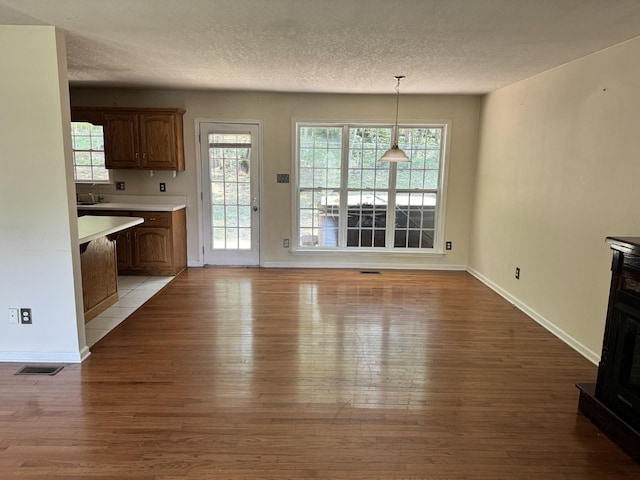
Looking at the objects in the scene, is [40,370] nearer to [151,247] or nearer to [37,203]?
[37,203]

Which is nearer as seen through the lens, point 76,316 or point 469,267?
point 76,316

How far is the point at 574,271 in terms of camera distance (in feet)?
11.4

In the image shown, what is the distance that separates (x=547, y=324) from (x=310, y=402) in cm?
253

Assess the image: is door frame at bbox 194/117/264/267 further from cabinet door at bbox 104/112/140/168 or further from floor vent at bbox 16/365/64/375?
floor vent at bbox 16/365/64/375

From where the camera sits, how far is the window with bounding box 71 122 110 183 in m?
5.59

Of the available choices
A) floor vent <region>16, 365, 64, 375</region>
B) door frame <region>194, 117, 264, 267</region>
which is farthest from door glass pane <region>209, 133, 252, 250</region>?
floor vent <region>16, 365, 64, 375</region>

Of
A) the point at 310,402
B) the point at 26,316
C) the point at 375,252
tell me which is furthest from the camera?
the point at 375,252

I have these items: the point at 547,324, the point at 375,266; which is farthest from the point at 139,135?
the point at 547,324

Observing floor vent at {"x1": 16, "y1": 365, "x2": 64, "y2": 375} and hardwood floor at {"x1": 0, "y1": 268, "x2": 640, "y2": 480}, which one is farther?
floor vent at {"x1": 16, "y1": 365, "x2": 64, "y2": 375}

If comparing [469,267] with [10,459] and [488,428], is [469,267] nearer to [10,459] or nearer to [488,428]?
[488,428]

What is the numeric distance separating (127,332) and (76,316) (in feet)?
2.05

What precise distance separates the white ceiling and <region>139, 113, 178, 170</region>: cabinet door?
848 millimetres

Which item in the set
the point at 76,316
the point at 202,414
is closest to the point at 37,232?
the point at 76,316

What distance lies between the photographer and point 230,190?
5.86 metres
